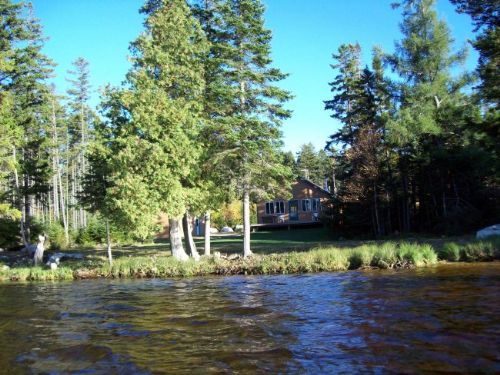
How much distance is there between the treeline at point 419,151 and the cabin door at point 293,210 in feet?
47.0

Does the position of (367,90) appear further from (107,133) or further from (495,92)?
(107,133)

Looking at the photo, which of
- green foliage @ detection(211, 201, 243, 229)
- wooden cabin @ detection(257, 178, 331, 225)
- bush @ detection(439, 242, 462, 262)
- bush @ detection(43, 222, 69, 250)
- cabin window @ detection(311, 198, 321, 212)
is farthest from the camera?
green foliage @ detection(211, 201, 243, 229)

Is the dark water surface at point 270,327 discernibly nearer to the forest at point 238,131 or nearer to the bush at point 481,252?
the bush at point 481,252

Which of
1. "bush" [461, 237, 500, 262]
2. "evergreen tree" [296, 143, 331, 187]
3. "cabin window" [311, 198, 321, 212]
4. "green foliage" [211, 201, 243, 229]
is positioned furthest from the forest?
"evergreen tree" [296, 143, 331, 187]

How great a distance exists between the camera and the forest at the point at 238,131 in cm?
2045

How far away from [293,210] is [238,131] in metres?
26.5

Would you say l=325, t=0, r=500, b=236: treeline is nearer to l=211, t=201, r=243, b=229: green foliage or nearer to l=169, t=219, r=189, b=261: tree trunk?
l=169, t=219, r=189, b=261: tree trunk

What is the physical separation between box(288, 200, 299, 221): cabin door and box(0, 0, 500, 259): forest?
1383 centimetres

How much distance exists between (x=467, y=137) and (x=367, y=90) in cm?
758

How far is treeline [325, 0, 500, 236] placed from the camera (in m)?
27.8

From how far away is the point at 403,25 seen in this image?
102ft

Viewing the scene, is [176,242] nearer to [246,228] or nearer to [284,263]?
[246,228]

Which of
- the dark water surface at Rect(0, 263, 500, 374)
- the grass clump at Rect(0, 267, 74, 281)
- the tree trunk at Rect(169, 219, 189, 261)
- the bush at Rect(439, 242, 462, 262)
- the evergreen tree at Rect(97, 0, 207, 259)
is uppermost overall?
the evergreen tree at Rect(97, 0, 207, 259)

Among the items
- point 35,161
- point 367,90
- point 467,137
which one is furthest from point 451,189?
point 35,161
